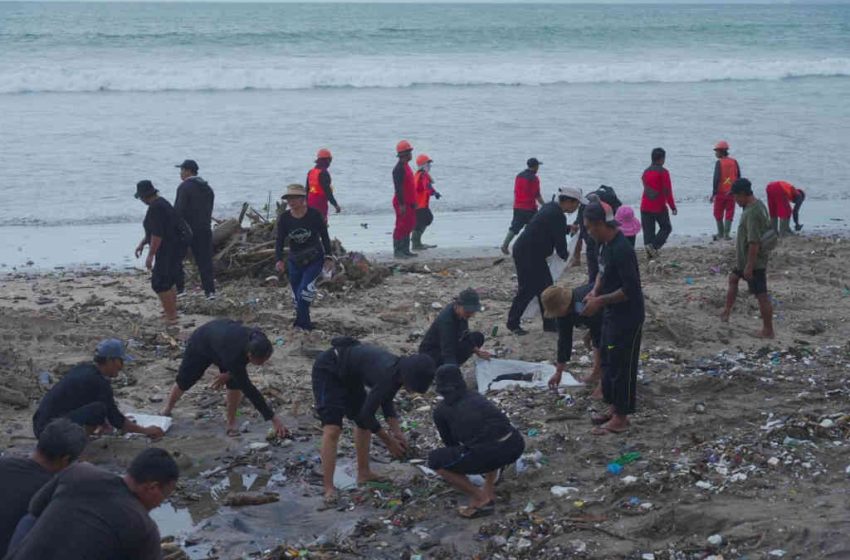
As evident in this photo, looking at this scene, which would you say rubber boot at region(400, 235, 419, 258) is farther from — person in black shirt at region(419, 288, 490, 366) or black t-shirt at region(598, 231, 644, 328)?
black t-shirt at region(598, 231, 644, 328)

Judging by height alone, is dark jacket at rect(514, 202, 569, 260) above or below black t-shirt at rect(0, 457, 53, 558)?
above

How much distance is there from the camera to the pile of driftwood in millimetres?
13795

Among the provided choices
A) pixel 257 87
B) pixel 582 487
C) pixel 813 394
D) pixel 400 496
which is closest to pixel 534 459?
pixel 582 487

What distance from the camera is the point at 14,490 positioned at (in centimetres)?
584

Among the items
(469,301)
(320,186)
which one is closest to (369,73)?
(320,186)

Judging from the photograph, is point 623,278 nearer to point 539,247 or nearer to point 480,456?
point 480,456

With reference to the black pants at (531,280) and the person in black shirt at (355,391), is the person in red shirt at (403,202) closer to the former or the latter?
the black pants at (531,280)

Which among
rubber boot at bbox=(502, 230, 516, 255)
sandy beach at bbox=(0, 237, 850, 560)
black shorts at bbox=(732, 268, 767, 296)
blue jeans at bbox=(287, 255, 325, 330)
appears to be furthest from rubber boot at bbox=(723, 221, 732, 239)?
blue jeans at bbox=(287, 255, 325, 330)

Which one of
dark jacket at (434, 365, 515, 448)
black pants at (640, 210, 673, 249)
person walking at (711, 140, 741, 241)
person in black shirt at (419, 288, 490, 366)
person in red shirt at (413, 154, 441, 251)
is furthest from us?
person walking at (711, 140, 741, 241)

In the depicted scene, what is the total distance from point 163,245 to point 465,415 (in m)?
5.53

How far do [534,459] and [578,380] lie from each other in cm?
193

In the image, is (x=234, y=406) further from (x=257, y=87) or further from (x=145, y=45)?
(x=145, y=45)

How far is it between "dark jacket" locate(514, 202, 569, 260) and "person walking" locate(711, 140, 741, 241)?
5.55m

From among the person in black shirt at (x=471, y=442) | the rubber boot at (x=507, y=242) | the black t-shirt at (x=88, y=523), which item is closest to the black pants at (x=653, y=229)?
the rubber boot at (x=507, y=242)
